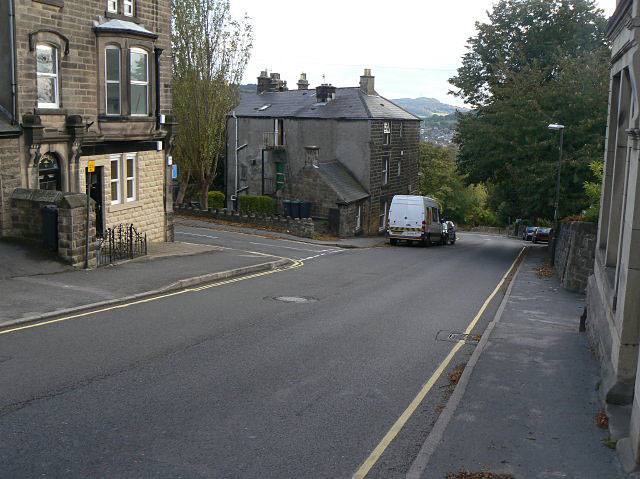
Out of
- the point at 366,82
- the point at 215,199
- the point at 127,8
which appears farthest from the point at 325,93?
the point at 127,8

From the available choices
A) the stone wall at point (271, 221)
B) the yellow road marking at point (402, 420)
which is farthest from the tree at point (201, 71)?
the yellow road marking at point (402, 420)

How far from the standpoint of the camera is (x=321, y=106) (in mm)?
48438

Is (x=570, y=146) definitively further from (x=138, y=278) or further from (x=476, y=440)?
(x=476, y=440)

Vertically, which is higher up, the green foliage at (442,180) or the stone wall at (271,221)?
the green foliage at (442,180)

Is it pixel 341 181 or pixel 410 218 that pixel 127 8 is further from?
pixel 341 181

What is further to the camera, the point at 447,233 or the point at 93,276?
the point at 447,233

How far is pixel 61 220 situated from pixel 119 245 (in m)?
3.72

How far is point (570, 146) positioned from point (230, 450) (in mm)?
32720

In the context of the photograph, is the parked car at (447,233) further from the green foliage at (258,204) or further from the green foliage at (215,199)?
the green foliage at (215,199)

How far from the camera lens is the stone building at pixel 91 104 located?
19.3m

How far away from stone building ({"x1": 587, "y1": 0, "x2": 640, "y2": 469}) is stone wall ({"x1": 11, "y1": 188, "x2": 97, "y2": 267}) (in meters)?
13.4

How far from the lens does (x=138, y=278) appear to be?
61.2 feet

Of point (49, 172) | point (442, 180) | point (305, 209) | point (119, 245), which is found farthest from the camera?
point (442, 180)

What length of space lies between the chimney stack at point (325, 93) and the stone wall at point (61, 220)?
31.5 meters
